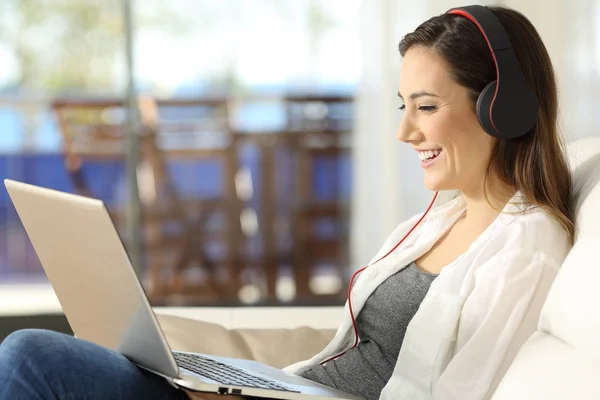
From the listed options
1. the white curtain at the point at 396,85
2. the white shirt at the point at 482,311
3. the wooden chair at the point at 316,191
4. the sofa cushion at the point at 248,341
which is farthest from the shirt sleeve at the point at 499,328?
the wooden chair at the point at 316,191

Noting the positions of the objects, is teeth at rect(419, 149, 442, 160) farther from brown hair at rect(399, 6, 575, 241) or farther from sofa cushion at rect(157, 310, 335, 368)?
sofa cushion at rect(157, 310, 335, 368)

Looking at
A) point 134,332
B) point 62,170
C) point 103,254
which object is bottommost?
point 62,170

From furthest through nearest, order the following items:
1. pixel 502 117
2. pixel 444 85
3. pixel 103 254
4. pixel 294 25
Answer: pixel 294 25
pixel 444 85
pixel 502 117
pixel 103 254

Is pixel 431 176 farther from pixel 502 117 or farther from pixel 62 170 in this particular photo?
pixel 62 170

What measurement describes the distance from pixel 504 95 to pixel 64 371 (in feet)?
2.74

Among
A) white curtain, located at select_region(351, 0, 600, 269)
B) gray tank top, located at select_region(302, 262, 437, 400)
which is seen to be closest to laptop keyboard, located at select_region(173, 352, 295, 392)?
gray tank top, located at select_region(302, 262, 437, 400)

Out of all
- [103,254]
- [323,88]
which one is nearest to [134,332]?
[103,254]

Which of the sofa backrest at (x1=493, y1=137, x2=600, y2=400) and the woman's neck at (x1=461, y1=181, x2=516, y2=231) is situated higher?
the woman's neck at (x1=461, y1=181, x2=516, y2=231)

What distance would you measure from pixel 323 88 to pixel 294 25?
0.29 m

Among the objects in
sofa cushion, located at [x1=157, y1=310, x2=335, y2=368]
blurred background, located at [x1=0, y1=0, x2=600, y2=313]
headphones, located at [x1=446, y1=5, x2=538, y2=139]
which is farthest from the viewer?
blurred background, located at [x1=0, y1=0, x2=600, y2=313]

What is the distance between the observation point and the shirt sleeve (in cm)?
146

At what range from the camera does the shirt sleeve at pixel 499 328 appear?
1458 mm

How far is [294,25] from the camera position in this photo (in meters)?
3.97

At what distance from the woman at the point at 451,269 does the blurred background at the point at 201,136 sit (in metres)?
2.03
